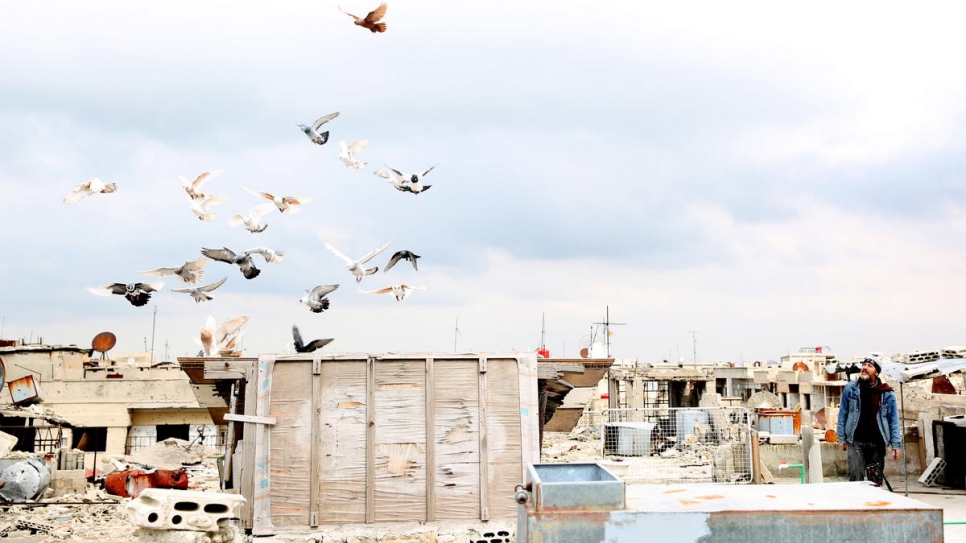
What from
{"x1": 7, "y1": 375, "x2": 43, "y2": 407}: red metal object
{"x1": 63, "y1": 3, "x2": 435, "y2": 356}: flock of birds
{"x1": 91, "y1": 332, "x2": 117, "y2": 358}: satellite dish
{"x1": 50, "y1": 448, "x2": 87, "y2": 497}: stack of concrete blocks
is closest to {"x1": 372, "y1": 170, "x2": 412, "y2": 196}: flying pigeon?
{"x1": 63, "y1": 3, "x2": 435, "y2": 356}: flock of birds

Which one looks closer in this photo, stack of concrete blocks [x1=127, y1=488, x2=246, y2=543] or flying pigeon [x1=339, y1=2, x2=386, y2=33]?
stack of concrete blocks [x1=127, y1=488, x2=246, y2=543]

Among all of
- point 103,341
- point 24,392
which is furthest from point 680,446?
point 103,341

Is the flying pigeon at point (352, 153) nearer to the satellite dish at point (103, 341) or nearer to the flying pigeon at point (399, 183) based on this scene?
the flying pigeon at point (399, 183)

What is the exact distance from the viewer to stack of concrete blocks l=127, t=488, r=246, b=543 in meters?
8.16

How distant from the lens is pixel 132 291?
13.9 m

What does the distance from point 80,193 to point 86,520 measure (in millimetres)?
5967

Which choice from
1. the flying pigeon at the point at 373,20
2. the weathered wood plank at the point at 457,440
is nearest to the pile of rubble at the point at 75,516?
the weathered wood plank at the point at 457,440

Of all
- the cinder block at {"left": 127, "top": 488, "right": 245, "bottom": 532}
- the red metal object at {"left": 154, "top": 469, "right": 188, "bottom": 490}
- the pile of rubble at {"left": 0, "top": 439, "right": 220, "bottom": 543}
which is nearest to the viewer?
the cinder block at {"left": 127, "top": 488, "right": 245, "bottom": 532}

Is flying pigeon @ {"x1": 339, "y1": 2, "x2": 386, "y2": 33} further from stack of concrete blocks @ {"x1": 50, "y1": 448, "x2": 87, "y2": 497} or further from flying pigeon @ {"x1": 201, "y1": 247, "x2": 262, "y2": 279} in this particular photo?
stack of concrete blocks @ {"x1": 50, "y1": 448, "x2": 87, "y2": 497}

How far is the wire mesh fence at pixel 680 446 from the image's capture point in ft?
45.0

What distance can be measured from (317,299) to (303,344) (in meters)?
2.84

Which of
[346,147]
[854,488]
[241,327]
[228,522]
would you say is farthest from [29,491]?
[854,488]

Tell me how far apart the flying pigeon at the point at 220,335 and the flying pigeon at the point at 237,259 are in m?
2.87

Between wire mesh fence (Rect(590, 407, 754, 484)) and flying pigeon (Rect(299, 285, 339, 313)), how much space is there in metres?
5.22
